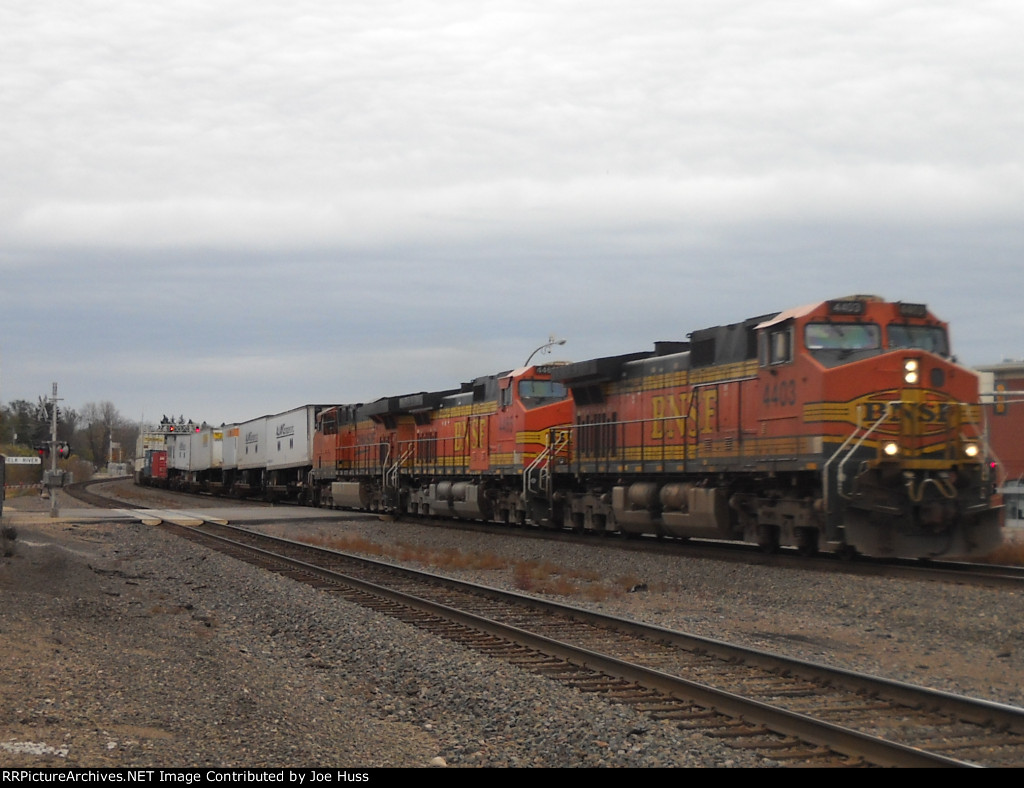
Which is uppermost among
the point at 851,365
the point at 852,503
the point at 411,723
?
the point at 851,365

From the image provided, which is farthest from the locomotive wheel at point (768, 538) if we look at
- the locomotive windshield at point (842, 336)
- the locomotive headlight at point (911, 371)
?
the locomotive headlight at point (911, 371)

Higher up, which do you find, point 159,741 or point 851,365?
→ point 851,365

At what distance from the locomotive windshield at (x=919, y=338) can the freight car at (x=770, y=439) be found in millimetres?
26

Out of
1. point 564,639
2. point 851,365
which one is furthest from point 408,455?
point 564,639

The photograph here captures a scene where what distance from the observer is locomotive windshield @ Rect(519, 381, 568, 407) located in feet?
84.1

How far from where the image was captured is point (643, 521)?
789 inches

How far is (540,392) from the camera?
84.9ft

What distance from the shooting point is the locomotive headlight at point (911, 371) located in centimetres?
1512

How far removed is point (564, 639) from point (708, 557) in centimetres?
784

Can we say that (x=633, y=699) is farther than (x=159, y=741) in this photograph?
Yes

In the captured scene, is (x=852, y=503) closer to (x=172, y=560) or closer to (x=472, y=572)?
(x=472, y=572)

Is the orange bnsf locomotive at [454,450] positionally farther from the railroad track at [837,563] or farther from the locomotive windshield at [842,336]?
the locomotive windshield at [842,336]

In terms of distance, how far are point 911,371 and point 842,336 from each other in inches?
43.8

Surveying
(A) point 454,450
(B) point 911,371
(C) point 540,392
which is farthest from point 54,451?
(B) point 911,371
